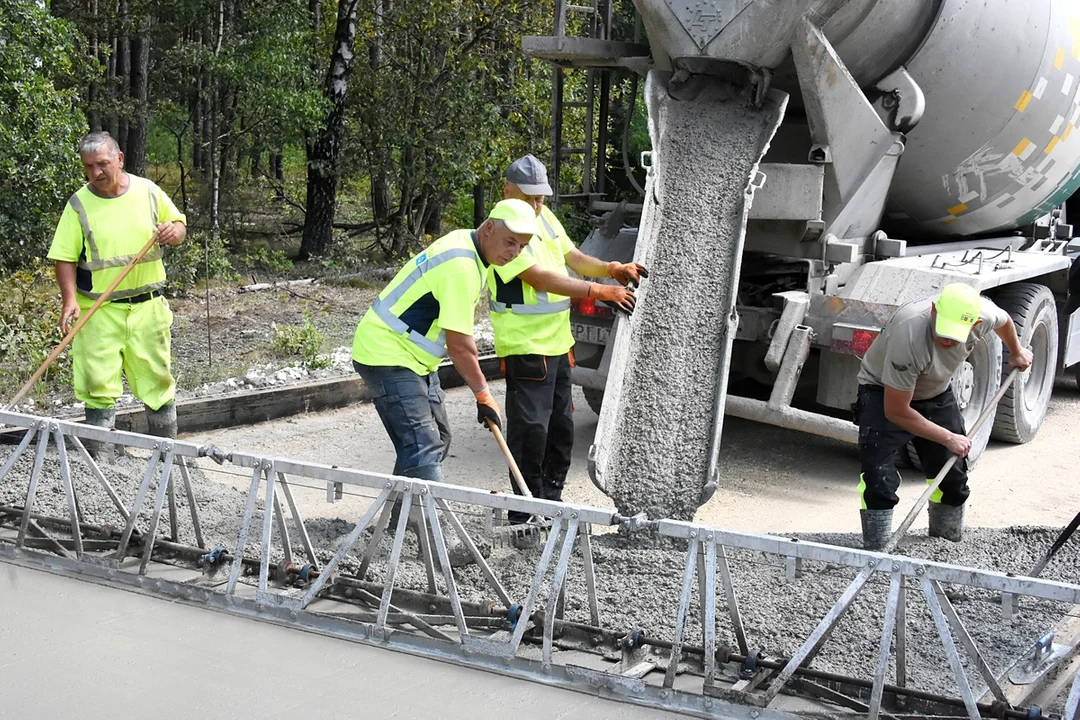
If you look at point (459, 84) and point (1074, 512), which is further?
point (459, 84)

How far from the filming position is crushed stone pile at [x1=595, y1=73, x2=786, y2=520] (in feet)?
17.5

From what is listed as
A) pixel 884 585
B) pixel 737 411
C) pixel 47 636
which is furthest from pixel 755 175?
pixel 47 636

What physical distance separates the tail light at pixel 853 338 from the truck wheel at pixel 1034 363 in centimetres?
125

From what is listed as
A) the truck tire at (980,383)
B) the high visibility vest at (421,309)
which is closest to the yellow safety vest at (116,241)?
the high visibility vest at (421,309)

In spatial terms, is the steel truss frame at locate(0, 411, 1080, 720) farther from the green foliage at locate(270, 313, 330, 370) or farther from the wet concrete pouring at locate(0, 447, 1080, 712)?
the green foliage at locate(270, 313, 330, 370)

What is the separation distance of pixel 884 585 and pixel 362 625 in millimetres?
1984

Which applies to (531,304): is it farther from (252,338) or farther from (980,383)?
(252,338)

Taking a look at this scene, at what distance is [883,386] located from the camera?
496cm

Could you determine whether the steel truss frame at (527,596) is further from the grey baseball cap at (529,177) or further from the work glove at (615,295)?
the grey baseball cap at (529,177)

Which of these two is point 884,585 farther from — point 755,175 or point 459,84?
point 459,84

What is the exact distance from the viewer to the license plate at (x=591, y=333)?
6.82 metres

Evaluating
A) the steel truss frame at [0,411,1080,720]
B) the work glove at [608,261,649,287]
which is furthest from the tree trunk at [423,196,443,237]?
the steel truss frame at [0,411,1080,720]

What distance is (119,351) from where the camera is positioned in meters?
5.59

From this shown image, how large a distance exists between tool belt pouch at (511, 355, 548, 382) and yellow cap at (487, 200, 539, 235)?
3.09ft
